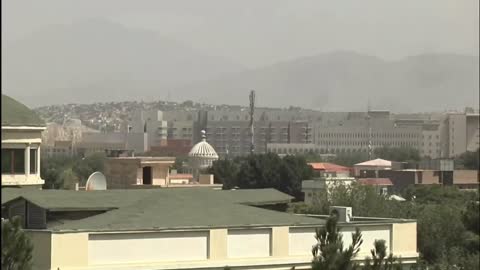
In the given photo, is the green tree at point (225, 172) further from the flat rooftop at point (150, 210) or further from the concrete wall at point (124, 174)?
the flat rooftop at point (150, 210)

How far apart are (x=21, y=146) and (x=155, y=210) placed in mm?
6375

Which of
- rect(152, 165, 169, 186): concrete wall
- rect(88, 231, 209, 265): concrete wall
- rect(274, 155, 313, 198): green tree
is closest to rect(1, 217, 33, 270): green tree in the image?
rect(88, 231, 209, 265): concrete wall

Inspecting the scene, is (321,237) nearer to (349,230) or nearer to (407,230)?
(349,230)

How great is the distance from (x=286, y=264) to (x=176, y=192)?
3.18 m

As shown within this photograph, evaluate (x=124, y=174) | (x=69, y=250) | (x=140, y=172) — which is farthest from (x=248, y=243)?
(x=124, y=174)

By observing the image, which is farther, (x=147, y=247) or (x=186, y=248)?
(x=186, y=248)

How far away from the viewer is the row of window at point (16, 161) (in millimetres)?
27828

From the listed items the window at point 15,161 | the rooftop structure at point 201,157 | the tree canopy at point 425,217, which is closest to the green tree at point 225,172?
the rooftop structure at point 201,157

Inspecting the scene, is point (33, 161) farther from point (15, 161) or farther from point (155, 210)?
point (155, 210)

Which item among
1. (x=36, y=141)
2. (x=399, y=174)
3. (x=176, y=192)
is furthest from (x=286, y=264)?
(x=399, y=174)

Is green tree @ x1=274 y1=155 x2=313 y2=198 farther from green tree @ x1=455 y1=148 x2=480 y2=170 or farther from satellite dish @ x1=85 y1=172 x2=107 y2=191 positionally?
green tree @ x1=455 y1=148 x2=480 y2=170

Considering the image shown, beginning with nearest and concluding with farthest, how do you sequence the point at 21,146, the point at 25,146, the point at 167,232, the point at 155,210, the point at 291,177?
the point at 167,232
the point at 155,210
the point at 21,146
the point at 25,146
the point at 291,177

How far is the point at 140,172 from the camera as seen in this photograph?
149 feet

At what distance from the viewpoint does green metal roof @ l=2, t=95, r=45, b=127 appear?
27.8m
